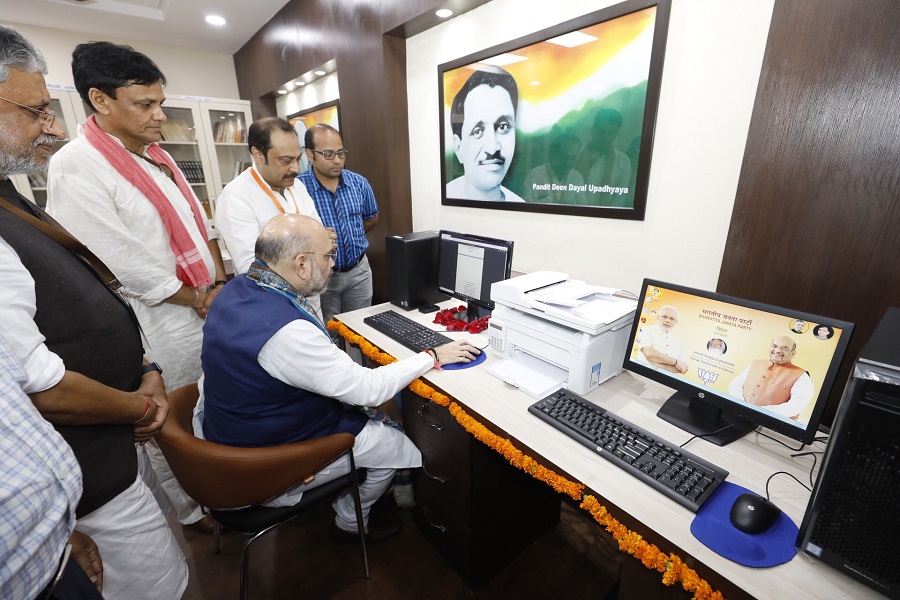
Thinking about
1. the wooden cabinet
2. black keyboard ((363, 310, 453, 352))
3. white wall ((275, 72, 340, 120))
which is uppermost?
white wall ((275, 72, 340, 120))

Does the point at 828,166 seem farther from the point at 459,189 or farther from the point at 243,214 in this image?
the point at 243,214

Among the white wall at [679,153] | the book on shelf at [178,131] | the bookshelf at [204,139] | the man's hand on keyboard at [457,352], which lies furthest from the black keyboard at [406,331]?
the book on shelf at [178,131]

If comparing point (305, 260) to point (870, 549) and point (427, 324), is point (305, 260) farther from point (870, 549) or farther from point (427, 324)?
point (870, 549)

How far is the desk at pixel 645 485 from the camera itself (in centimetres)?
72

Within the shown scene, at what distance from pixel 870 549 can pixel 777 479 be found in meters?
0.30

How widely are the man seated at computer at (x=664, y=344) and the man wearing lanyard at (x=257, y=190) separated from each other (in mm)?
1568

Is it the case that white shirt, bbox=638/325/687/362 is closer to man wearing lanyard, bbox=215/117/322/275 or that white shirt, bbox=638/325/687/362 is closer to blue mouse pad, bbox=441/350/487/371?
blue mouse pad, bbox=441/350/487/371

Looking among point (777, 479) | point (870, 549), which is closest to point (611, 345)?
point (777, 479)

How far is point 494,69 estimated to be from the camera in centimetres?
202

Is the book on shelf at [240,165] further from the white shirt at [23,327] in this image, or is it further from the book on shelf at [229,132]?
the white shirt at [23,327]

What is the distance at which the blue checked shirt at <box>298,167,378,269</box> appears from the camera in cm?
241

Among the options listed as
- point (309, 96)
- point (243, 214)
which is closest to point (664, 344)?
point (243, 214)

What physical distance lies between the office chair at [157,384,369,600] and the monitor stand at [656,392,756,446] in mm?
999

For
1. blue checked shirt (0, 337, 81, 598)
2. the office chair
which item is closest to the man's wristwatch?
the office chair
